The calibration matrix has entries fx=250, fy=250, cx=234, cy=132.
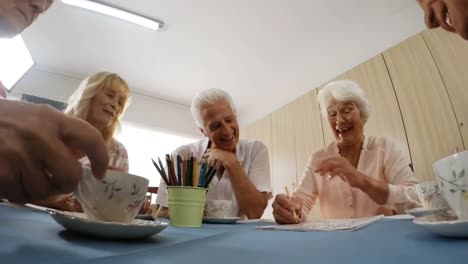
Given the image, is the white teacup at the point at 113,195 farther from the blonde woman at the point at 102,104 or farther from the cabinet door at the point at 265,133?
the cabinet door at the point at 265,133

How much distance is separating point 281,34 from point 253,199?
194 cm

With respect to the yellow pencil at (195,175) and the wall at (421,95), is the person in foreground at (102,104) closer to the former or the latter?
the yellow pencil at (195,175)

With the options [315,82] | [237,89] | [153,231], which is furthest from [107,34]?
[153,231]

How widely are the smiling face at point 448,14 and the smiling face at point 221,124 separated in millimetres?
764

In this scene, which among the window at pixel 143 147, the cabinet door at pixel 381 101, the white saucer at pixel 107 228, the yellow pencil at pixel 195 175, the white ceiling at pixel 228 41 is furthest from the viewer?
the window at pixel 143 147

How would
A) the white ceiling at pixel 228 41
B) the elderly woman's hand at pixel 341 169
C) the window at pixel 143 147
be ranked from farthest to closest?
the window at pixel 143 147, the white ceiling at pixel 228 41, the elderly woman's hand at pixel 341 169

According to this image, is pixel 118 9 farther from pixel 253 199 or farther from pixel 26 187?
pixel 26 187

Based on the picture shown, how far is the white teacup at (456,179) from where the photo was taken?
289 mm

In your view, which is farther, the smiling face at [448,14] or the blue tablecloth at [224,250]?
the smiling face at [448,14]

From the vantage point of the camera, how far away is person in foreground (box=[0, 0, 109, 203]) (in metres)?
0.18

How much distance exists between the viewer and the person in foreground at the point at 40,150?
179 millimetres

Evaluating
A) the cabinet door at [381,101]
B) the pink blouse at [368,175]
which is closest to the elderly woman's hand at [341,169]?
the pink blouse at [368,175]

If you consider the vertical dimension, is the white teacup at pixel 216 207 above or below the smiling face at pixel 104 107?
below

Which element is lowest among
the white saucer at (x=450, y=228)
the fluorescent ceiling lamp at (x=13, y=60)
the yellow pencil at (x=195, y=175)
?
the white saucer at (x=450, y=228)
